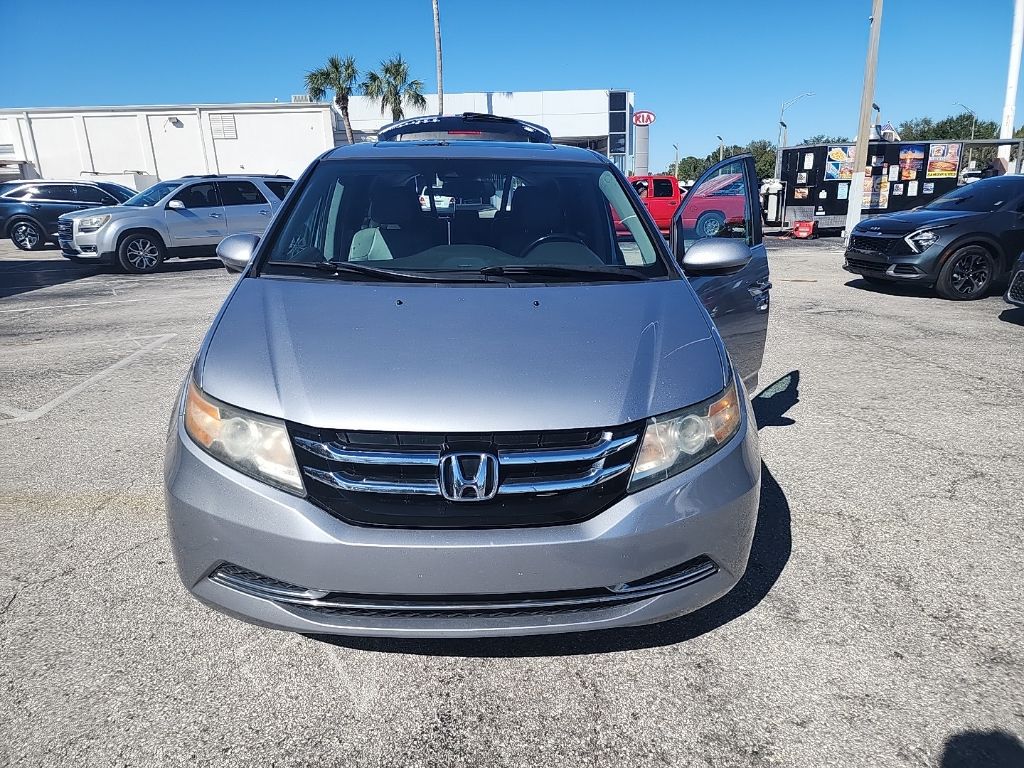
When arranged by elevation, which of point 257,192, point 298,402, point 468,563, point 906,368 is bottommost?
point 906,368

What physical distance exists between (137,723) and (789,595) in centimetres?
222

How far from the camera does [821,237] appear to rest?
19.1 metres

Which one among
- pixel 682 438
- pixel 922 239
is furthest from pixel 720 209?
pixel 922 239

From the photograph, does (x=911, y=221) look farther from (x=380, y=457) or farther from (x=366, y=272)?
(x=380, y=457)

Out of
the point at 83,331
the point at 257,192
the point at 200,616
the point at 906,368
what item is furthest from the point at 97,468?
the point at 257,192

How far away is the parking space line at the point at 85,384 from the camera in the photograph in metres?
4.72

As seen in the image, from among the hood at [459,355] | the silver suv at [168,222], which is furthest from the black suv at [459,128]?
the silver suv at [168,222]

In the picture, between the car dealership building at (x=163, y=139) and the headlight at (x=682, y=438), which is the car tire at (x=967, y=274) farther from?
the car dealership building at (x=163, y=139)

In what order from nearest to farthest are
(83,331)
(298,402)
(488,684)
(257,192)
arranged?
1. (298,402)
2. (488,684)
3. (83,331)
4. (257,192)

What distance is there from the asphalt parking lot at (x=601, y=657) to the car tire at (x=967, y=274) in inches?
229

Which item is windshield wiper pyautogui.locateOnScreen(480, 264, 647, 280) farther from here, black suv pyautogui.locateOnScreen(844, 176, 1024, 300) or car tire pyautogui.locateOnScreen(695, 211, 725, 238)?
black suv pyautogui.locateOnScreen(844, 176, 1024, 300)

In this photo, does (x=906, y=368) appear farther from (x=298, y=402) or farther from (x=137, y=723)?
(x=137, y=723)

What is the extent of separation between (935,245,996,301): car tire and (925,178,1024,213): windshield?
0.74 metres

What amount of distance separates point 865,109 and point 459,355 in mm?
14997
